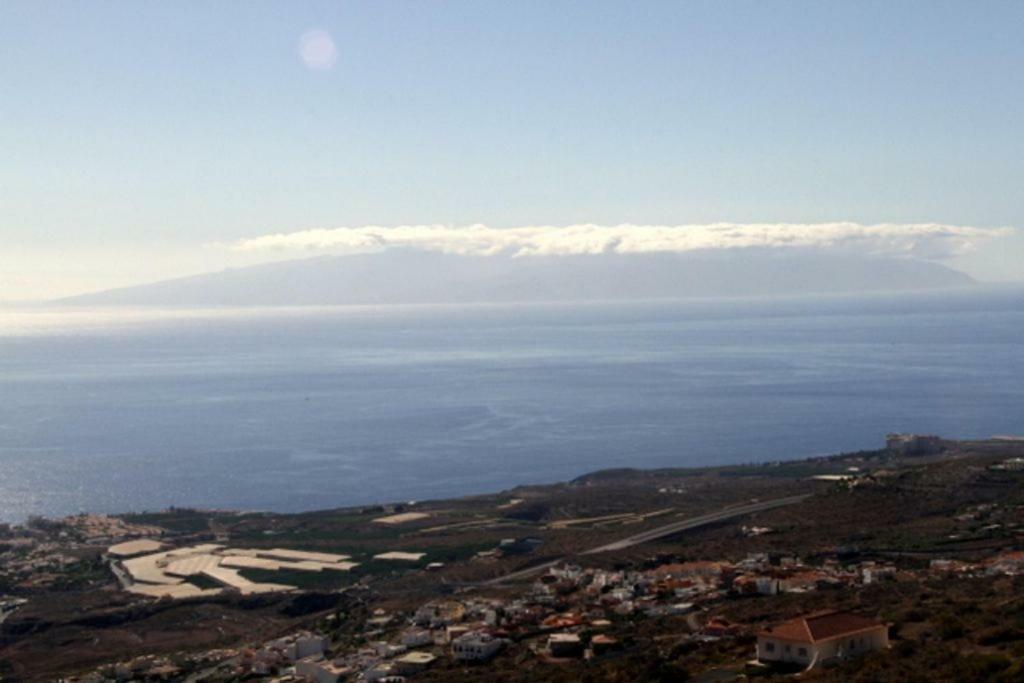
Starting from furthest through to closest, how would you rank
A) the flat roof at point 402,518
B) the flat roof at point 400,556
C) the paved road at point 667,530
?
1. the flat roof at point 402,518
2. the flat roof at point 400,556
3. the paved road at point 667,530

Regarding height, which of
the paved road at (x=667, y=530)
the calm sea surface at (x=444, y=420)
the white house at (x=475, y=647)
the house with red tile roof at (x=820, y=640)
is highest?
the house with red tile roof at (x=820, y=640)

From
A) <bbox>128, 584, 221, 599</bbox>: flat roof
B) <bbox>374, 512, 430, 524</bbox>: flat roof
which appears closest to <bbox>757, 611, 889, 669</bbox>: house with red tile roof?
<bbox>128, 584, 221, 599</bbox>: flat roof

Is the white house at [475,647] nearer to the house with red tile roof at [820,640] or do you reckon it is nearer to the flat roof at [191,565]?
the house with red tile roof at [820,640]

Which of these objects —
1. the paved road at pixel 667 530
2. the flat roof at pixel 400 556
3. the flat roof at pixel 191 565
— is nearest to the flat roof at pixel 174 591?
the flat roof at pixel 191 565

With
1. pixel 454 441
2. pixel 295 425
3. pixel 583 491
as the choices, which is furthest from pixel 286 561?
pixel 295 425

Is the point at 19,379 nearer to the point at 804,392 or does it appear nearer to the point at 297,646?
the point at 804,392

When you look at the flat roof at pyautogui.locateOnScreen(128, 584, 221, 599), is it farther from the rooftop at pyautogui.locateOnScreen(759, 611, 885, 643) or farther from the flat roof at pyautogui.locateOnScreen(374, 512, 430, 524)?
the rooftop at pyautogui.locateOnScreen(759, 611, 885, 643)
